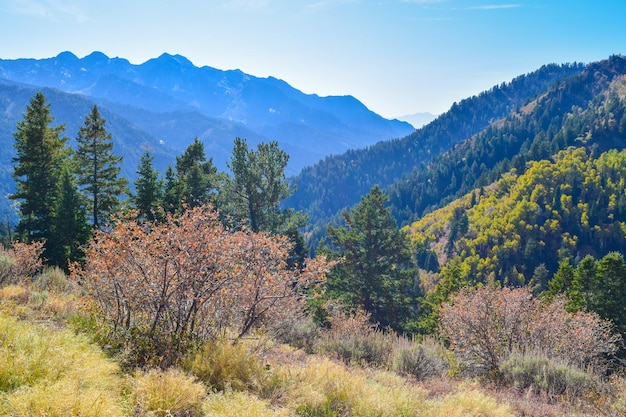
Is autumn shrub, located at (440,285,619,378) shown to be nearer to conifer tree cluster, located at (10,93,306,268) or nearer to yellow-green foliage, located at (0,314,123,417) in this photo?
yellow-green foliage, located at (0,314,123,417)

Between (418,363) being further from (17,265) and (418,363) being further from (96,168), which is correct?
(96,168)

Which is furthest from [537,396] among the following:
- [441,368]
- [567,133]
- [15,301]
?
[567,133]

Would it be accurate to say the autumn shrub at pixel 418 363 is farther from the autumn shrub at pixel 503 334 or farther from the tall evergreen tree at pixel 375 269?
the tall evergreen tree at pixel 375 269

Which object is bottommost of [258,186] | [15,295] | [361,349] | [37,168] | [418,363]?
[361,349]

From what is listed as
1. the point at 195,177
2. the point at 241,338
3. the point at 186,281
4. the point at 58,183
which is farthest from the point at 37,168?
the point at 241,338

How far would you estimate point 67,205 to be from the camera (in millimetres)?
21672

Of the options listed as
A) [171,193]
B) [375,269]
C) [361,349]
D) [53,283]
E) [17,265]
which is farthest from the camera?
[375,269]

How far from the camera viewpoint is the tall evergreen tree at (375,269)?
2447 centimetres

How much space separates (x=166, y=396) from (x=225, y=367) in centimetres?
103

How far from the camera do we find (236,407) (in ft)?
11.9

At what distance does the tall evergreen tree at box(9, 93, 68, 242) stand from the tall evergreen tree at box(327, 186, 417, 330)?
18201mm

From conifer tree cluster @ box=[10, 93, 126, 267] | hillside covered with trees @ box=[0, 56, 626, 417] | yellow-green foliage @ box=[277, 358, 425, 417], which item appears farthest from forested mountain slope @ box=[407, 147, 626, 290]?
yellow-green foliage @ box=[277, 358, 425, 417]

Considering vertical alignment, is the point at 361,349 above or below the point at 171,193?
below

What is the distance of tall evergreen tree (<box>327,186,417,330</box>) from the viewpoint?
24.5 metres
